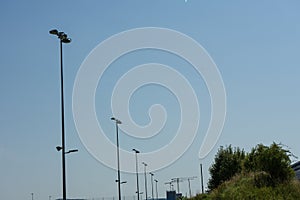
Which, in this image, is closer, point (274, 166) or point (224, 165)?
point (274, 166)

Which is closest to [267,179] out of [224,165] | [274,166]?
[274,166]

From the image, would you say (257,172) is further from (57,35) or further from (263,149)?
(57,35)

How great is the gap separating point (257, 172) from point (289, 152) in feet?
7.56

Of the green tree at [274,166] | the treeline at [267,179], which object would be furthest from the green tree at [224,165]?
the green tree at [274,166]

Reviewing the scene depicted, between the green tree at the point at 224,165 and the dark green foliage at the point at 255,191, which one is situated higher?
the green tree at the point at 224,165

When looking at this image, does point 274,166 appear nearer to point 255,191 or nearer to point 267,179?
point 267,179

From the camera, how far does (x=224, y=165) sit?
162 feet

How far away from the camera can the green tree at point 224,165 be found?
Answer: 48.9m

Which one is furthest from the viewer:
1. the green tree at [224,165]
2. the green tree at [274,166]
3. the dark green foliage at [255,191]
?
the green tree at [224,165]

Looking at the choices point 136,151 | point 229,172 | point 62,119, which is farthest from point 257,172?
point 136,151

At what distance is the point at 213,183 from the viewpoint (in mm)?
50469

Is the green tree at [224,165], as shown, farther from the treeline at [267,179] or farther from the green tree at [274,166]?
the green tree at [274,166]

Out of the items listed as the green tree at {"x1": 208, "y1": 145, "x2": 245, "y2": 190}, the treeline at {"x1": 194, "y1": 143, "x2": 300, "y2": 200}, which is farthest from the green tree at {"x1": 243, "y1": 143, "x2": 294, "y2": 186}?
the green tree at {"x1": 208, "y1": 145, "x2": 245, "y2": 190}

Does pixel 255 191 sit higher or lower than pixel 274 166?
lower
